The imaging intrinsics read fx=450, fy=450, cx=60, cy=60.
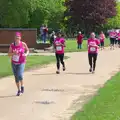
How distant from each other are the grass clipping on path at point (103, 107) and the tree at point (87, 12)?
6701cm

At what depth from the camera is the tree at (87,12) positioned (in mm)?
80375

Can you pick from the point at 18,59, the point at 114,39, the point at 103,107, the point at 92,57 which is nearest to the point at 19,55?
the point at 18,59

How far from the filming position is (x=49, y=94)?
42.5 ft

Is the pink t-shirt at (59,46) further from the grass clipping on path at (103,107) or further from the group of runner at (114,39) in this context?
the group of runner at (114,39)

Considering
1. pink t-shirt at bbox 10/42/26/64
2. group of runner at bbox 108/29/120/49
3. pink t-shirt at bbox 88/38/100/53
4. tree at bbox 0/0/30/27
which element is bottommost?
group of runner at bbox 108/29/120/49

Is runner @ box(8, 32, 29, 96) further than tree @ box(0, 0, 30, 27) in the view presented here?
No

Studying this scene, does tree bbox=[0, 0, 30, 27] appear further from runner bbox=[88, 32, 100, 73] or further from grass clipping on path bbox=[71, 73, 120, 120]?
grass clipping on path bbox=[71, 73, 120, 120]

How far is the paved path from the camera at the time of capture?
10039mm

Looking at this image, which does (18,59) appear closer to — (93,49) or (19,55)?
(19,55)

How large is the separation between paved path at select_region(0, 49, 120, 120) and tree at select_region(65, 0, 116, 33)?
200 ft

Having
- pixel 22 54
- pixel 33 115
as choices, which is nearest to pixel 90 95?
pixel 22 54

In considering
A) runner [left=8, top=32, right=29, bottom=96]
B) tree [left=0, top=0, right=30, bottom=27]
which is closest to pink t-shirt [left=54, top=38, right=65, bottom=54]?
runner [left=8, top=32, right=29, bottom=96]

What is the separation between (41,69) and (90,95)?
825 centimetres

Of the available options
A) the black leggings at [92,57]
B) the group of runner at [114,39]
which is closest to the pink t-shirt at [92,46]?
the black leggings at [92,57]
